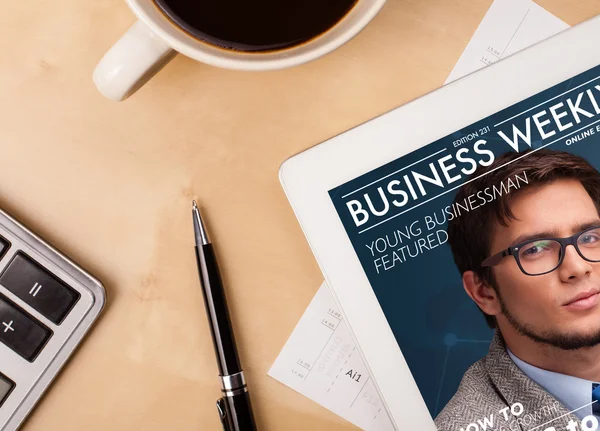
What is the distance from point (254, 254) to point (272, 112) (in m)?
0.11

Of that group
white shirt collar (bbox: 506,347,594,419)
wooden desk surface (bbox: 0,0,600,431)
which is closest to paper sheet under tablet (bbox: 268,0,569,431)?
wooden desk surface (bbox: 0,0,600,431)

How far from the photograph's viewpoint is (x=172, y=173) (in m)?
0.42

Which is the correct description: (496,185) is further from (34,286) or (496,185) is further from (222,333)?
(34,286)

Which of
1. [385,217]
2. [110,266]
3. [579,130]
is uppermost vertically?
[579,130]

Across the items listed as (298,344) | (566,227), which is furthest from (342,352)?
(566,227)

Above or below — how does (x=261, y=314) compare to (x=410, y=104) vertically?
below

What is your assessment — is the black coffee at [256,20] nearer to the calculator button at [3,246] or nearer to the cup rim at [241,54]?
the cup rim at [241,54]

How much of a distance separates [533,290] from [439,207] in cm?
9

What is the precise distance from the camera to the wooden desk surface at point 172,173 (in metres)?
0.41

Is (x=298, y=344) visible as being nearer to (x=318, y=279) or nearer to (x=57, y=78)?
(x=318, y=279)

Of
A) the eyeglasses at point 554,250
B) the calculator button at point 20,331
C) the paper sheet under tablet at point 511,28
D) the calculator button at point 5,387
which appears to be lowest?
the calculator button at point 5,387

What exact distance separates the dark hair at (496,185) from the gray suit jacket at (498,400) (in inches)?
1.2

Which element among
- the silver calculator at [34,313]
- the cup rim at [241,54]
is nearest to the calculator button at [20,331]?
the silver calculator at [34,313]

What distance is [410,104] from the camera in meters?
0.41
